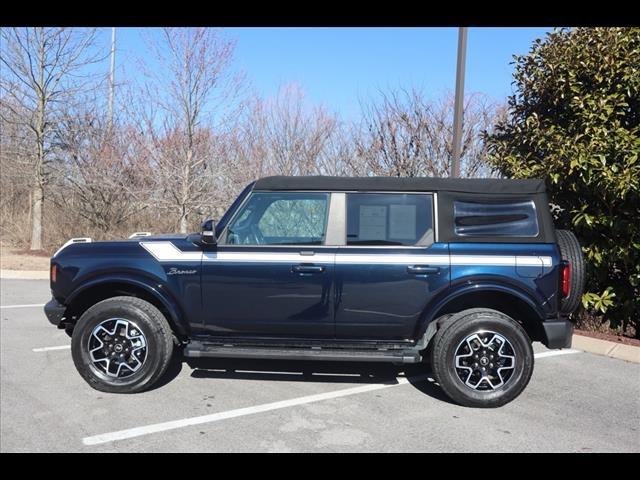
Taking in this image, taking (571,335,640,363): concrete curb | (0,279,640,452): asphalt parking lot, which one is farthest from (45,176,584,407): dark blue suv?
(571,335,640,363): concrete curb

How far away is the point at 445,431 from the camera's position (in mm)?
3447

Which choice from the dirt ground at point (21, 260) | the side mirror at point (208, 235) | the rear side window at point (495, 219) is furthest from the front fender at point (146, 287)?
the dirt ground at point (21, 260)

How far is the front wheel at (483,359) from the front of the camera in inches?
152

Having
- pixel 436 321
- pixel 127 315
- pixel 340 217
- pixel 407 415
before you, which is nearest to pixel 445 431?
pixel 407 415

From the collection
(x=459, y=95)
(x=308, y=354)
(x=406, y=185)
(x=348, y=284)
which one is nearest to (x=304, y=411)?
(x=308, y=354)

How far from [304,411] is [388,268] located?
131 centimetres

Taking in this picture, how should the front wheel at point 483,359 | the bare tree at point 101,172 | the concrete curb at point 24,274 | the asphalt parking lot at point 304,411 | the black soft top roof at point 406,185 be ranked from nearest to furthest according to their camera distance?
the asphalt parking lot at point 304,411 < the front wheel at point 483,359 < the black soft top roof at point 406,185 < the concrete curb at point 24,274 < the bare tree at point 101,172

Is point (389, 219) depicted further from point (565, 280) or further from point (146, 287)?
point (146, 287)

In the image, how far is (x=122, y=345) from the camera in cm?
408

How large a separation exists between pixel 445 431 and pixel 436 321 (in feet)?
3.15

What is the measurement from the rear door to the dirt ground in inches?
396

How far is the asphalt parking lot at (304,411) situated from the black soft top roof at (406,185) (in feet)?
5.76

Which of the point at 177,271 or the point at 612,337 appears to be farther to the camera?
the point at 612,337

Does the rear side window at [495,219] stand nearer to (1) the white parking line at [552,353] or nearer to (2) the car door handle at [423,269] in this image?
(2) the car door handle at [423,269]
